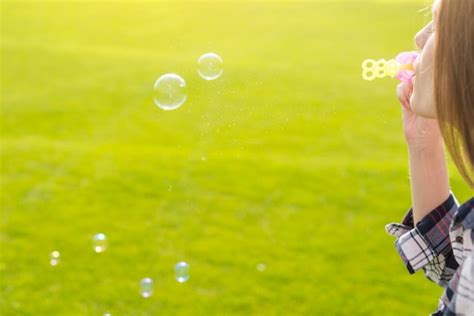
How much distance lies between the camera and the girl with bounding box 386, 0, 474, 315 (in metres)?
1.40

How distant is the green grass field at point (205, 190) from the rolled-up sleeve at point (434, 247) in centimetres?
178

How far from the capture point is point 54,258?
13.4ft

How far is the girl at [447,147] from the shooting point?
1.40 metres

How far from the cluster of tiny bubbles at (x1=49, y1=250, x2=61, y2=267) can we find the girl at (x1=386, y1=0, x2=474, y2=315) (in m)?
2.71

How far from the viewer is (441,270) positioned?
5.92 feet

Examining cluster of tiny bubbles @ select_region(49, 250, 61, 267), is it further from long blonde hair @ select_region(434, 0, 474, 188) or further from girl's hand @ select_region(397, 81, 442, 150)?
long blonde hair @ select_region(434, 0, 474, 188)

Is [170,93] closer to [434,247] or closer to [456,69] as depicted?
[434,247]

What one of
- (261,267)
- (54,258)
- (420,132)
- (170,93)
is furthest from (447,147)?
(54,258)

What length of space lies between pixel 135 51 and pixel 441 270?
11072 mm

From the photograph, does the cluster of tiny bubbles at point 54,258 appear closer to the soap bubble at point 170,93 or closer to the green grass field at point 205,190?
the green grass field at point 205,190

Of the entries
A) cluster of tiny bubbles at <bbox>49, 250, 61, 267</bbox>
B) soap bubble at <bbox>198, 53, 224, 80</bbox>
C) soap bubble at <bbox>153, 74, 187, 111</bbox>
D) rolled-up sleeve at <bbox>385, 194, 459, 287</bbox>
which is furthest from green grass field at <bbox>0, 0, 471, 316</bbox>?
rolled-up sleeve at <bbox>385, 194, 459, 287</bbox>

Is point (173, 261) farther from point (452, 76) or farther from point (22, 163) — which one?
point (452, 76)

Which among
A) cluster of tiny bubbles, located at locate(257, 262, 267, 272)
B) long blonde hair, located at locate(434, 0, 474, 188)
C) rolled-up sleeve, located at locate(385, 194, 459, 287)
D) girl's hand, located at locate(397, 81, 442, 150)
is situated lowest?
rolled-up sleeve, located at locate(385, 194, 459, 287)

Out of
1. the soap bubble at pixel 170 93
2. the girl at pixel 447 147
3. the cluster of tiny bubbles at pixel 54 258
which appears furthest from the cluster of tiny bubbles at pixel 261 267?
the girl at pixel 447 147
